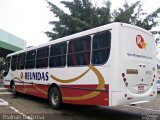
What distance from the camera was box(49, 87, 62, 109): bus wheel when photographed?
11.0m

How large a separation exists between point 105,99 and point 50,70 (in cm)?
408

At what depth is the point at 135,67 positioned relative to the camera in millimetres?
8836

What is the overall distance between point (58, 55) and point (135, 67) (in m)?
3.69

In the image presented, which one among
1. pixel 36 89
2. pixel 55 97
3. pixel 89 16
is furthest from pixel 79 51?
pixel 89 16

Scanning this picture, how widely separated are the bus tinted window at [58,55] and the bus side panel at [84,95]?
1052 millimetres

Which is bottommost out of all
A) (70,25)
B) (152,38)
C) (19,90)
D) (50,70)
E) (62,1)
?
(19,90)

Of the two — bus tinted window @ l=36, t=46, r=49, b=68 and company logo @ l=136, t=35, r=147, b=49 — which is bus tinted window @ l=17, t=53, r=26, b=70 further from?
company logo @ l=136, t=35, r=147, b=49

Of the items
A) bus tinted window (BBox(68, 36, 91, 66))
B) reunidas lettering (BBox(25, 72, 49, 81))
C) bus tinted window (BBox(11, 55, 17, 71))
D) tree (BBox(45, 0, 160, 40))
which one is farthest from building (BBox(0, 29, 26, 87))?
bus tinted window (BBox(68, 36, 91, 66))

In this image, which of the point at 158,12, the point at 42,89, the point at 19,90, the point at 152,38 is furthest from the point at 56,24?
the point at 152,38

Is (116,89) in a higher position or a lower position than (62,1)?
lower

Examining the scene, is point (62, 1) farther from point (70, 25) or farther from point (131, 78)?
point (131, 78)

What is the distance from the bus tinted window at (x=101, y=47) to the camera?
8.63m

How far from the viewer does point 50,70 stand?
39.0ft

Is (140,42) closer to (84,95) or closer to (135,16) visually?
(84,95)
